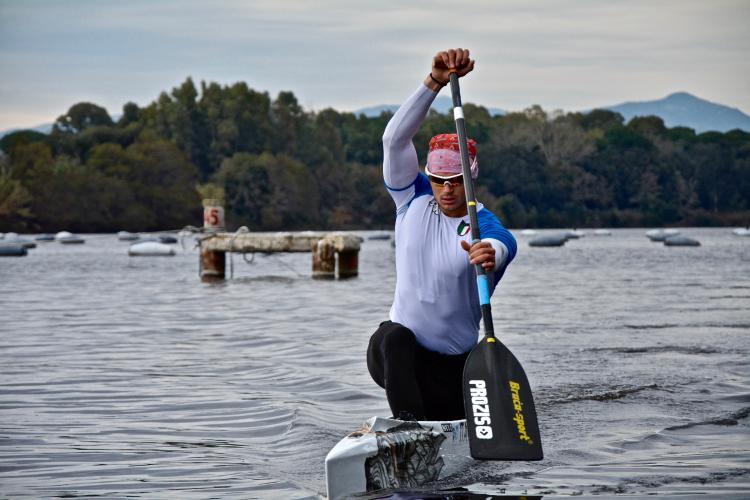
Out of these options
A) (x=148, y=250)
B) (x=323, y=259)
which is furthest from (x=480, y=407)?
(x=148, y=250)

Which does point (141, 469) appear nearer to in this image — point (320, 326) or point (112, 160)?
point (320, 326)

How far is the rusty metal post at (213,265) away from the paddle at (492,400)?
28.0m

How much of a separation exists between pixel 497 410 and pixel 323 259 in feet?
86.2

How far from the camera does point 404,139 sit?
277 inches

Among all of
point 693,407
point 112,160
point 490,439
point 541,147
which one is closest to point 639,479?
point 490,439

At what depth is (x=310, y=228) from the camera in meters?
148

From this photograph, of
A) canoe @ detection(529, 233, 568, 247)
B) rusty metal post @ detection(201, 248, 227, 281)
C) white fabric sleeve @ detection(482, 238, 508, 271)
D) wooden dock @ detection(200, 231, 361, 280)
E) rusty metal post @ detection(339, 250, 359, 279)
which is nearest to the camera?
white fabric sleeve @ detection(482, 238, 508, 271)

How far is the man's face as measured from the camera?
711cm

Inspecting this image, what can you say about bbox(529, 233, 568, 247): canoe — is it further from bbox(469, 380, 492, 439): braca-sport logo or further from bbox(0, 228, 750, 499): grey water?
bbox(469, 380, 492, 439): braca-sport logo

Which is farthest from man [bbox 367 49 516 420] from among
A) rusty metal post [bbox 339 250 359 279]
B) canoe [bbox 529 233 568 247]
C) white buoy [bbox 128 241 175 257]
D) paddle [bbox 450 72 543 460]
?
canoe [bbox 529 233 568 247]

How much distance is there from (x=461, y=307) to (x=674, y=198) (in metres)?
170

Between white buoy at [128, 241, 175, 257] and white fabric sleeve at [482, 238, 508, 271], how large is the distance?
59983 millimetres

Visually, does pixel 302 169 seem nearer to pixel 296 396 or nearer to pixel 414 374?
pixel 296 396

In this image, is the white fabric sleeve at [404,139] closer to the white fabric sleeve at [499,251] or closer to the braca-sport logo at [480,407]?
the white fabric sleeve at [499,251]
